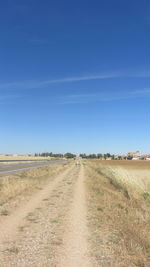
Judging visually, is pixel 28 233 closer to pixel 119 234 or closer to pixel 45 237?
pixel 45 237

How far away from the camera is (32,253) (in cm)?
596

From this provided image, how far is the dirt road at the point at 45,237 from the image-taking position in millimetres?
5582

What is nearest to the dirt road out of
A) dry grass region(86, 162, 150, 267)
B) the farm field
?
the farm field

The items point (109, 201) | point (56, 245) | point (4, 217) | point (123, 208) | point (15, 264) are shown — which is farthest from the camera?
point (109, 201)

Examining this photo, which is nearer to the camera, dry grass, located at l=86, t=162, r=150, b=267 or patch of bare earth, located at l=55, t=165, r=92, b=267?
patch of bare earth, located at l=55, t=165, r=92, b=267

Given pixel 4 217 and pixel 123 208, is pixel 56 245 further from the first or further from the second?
pixel 123 208

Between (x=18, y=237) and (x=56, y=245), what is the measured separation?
1.18 meters

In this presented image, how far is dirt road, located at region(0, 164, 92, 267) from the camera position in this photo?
220 inches

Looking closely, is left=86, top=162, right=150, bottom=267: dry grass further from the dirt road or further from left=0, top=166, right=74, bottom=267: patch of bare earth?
left=0, top=166, right=74, bottom=267: patch of bare earth

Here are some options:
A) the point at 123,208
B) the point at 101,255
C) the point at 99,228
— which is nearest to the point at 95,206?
the point at 123,208

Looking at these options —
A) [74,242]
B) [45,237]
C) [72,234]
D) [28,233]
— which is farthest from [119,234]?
[28,233]

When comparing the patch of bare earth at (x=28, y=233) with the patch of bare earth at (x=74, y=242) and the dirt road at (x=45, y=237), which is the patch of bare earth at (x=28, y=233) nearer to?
the dirt road at (x=45, y=237)

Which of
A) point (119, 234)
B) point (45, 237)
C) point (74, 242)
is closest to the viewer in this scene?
point (74, 242)

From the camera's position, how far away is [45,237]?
723 centimetres
